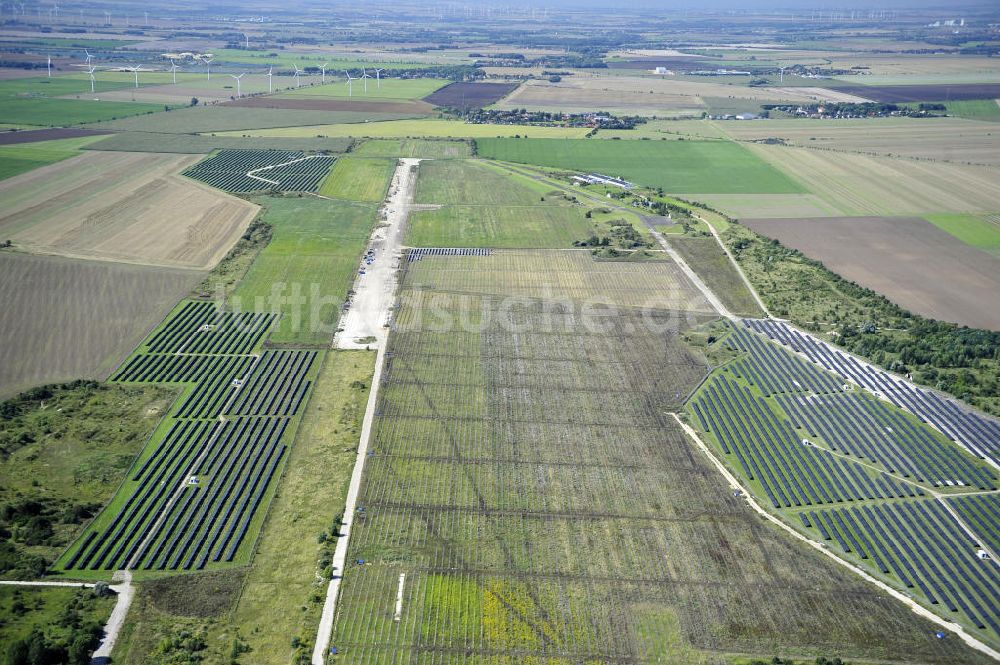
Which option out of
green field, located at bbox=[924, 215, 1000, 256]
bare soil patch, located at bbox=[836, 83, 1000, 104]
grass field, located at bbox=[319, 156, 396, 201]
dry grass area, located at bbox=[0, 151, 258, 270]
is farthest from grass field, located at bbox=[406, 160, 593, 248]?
bare soil patch, located at bbox=[836, 83, 1000, 104]

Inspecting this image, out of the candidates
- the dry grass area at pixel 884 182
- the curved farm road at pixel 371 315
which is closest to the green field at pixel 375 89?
the curved farm road at pixel 371 315

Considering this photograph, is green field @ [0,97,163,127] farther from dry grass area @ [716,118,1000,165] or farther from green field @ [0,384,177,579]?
dry grass area @ [716,118,1000,165]

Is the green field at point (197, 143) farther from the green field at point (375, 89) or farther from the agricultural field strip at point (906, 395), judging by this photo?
the agricultural field strip at point (906, 395)

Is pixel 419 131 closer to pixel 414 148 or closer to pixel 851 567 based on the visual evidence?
pixel 414 148

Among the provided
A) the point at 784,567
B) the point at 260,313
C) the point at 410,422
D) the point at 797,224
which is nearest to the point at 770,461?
the point at 784,567

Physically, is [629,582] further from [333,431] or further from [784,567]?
[333,431]

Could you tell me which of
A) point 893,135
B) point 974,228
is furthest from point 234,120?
point 974,228
